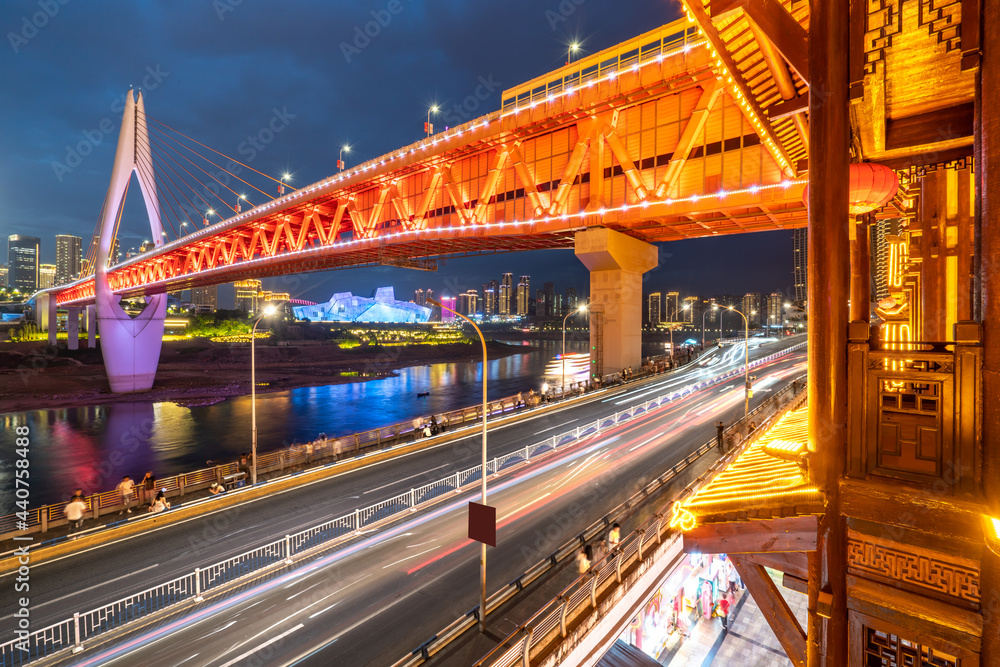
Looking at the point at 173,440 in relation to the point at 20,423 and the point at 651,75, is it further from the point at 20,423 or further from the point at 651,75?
the point at 651,75

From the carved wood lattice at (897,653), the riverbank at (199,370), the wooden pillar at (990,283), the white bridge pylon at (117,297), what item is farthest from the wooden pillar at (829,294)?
the white bridge pylon at (117,297)

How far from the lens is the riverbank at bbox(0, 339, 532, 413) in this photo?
53719mm

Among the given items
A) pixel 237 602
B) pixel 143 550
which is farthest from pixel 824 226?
pixel 143 550

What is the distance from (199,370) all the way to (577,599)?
9007cm

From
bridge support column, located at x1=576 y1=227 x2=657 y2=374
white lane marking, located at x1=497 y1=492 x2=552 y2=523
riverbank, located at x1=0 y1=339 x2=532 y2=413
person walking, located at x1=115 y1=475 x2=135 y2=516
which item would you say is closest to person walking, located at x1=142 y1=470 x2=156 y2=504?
person walking, located at x1=115 y1=475 x2=135 y2=516

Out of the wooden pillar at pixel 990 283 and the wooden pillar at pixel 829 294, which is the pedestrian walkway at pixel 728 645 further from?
the wooden pillar at pixel 990 283

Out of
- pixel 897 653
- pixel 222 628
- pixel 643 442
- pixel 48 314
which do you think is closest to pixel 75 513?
pixel 222 628

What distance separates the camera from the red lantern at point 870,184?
404 cm

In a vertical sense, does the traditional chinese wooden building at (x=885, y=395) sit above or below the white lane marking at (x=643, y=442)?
above

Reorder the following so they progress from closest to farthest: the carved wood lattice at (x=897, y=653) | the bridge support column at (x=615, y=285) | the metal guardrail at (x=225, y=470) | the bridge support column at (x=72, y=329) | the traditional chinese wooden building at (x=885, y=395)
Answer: the traditional chinese wooden building at (x=885, y=395), the carved wood lattice at (x=897, y=653), the metal guardrail at (x=225, y=470), the bridge support column at (x=615, y=285), the bridge support column at (x=72, y=329)

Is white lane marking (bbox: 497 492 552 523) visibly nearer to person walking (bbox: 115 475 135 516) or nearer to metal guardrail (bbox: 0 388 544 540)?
metal guardrail (bbox: 0 388 544 540)

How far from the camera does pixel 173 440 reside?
3575 centimetres

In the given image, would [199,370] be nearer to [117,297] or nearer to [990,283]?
[117,297]

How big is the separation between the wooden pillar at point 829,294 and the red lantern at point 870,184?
1.17ft
